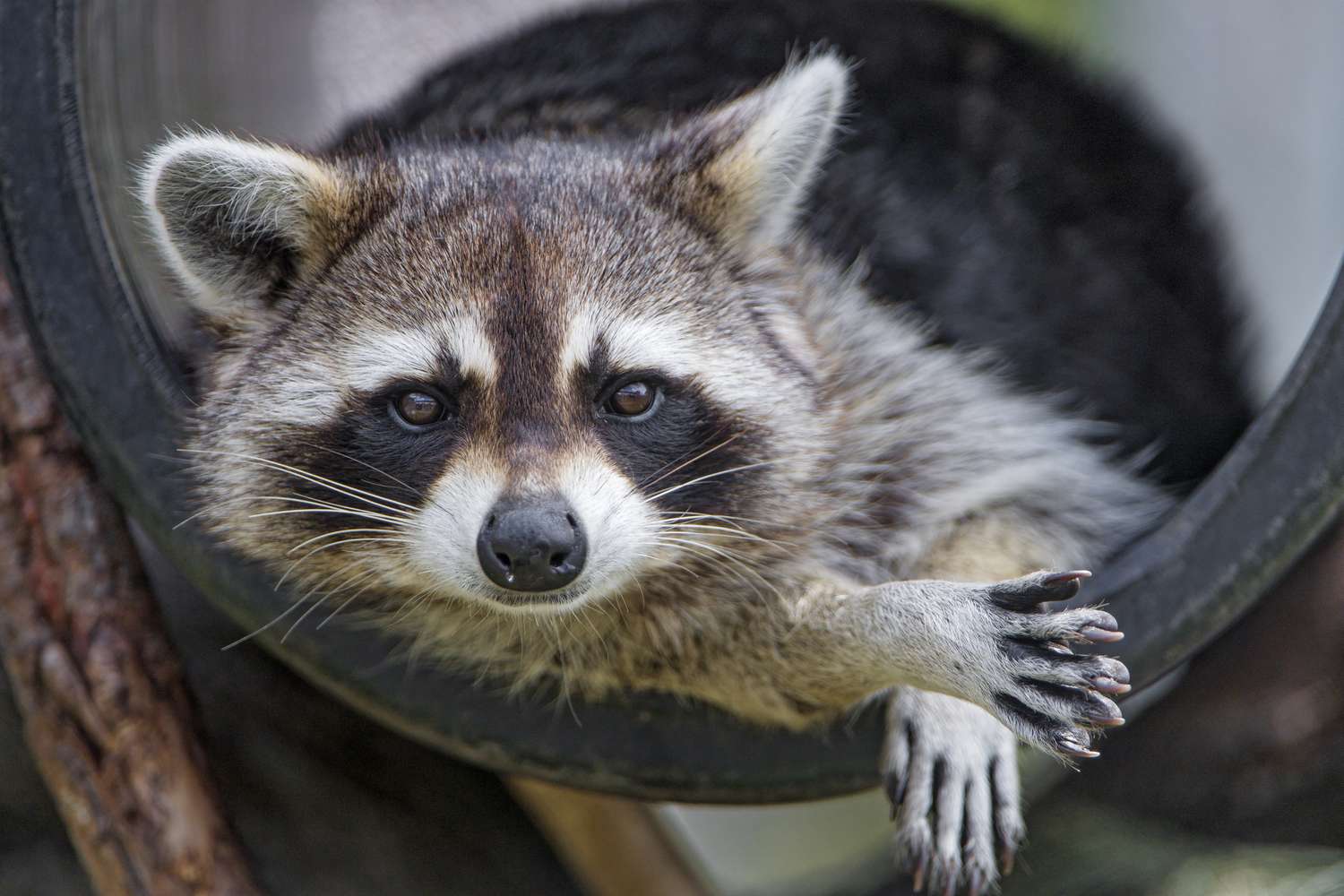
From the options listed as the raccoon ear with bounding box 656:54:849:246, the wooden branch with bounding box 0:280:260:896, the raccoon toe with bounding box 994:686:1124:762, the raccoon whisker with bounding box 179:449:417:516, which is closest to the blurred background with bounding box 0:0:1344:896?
the wooden branch with bounding box 0:280:260:896

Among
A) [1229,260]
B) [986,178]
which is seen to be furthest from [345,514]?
[1229,260]

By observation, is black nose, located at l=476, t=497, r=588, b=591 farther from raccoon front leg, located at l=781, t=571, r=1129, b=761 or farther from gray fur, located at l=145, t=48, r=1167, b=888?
raccoon front leg, located at l=781, t=571, r=1129, b=761

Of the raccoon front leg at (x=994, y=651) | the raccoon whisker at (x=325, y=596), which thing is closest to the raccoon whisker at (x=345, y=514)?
the raccoon whisker at (x=325, y=596)

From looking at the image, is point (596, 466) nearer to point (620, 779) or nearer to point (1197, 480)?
point (620, 779)

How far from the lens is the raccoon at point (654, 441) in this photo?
6.19ft

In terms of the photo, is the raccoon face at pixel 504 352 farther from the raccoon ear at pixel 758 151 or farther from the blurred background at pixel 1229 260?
the blurred background at pixel 1229 260

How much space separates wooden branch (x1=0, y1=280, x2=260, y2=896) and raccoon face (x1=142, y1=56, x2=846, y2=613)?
1.08 feet

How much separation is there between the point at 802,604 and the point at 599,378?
0.49 m

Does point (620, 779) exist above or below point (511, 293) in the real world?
below

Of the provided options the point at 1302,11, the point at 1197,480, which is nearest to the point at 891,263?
the point at 1197,480

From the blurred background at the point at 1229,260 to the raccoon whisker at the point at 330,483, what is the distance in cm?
44

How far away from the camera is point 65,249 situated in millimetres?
2100

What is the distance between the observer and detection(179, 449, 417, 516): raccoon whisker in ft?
6.41

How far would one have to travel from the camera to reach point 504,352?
1.91m
